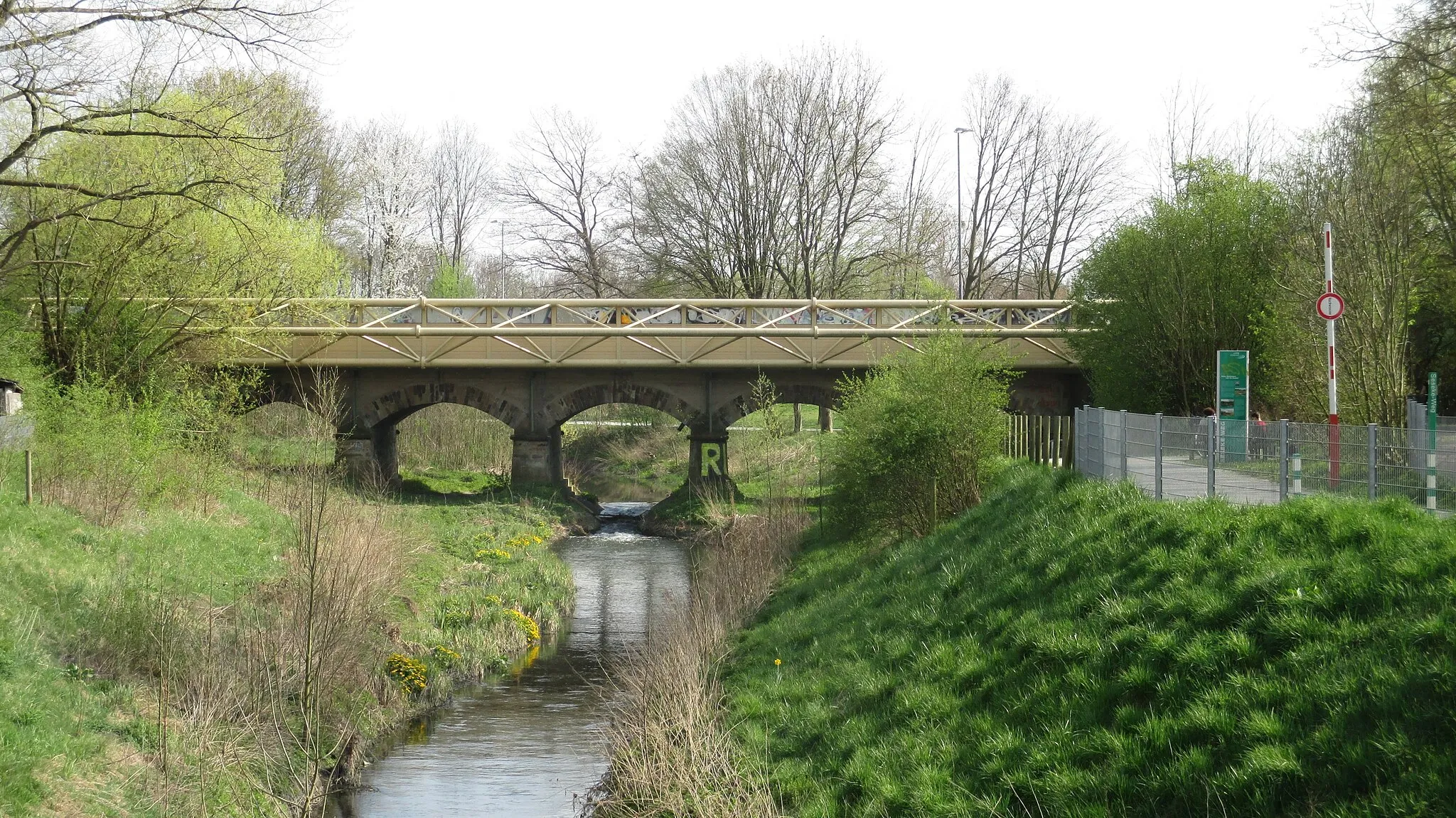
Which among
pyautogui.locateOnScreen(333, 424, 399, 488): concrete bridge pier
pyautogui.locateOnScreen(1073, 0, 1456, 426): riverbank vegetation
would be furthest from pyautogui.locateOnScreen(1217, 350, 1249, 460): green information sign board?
pyautogui.locateOnScreen(333, 424, 399, 488): concrete bridge pier

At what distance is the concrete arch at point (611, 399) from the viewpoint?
32.8m

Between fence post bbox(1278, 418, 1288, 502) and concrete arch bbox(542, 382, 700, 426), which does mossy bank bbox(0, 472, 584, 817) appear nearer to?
fence post bbox(1278, 418, 1288, 502)

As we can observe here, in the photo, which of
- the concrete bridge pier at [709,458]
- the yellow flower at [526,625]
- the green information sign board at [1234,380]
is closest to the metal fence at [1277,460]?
the green information sign board at [1234,380]

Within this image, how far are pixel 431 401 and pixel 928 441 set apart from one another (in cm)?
1828

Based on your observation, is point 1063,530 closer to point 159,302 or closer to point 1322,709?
point 1322,709

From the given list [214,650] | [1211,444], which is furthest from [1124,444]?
[214,650]

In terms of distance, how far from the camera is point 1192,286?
23.9m

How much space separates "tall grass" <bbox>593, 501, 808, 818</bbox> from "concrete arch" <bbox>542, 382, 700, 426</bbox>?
51.4 ft

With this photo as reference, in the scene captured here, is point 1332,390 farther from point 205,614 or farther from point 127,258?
point 127,258

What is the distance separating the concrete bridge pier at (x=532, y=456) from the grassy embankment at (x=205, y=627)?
404 inches

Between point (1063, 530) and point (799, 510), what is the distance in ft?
37.0

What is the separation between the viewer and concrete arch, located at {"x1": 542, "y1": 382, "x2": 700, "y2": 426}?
32812mm

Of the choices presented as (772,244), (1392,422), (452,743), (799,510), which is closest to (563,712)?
(452,743)

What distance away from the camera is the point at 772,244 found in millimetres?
42344
